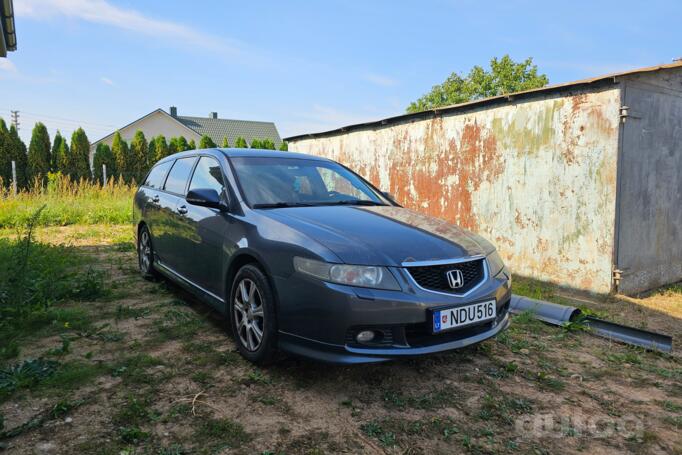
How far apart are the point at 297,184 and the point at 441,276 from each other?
62.0 inches

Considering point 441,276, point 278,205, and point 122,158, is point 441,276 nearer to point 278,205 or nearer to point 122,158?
point 278,205

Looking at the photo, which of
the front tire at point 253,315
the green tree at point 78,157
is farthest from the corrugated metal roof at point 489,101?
the green tree at point 78,157

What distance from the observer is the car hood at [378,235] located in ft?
8.68

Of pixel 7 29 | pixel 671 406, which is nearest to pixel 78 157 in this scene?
pixel 7 29

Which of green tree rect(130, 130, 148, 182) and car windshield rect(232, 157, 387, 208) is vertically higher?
green tree rect(130, 130, 148, 182)

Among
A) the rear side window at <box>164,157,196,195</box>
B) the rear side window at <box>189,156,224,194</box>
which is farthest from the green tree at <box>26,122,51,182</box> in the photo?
the rear side window at <box>189,156,224,194</box>

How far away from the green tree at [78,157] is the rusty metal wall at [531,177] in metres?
18.7

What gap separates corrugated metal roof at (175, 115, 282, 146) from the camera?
41.2 m

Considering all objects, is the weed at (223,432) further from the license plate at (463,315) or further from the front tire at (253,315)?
the license plate at (463,315)

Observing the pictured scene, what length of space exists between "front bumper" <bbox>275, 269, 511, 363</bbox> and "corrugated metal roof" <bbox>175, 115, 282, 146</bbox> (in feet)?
129

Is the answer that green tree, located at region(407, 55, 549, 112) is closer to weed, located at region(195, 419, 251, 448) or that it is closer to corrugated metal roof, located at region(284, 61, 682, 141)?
corrugated metal roof, located at region(284, 61, 682, 141)

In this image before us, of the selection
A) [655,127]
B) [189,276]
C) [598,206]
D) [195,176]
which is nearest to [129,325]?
[189,276]

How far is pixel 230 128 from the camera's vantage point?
43.7m

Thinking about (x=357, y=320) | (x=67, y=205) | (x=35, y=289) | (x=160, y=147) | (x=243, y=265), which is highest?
(x=160, y=147)
